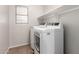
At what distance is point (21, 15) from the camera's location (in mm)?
3877

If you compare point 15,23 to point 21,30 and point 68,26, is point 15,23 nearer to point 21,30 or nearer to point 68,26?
point 21,30

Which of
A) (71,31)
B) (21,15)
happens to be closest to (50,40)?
(71,31)

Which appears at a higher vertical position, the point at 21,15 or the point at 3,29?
the point at 21,15

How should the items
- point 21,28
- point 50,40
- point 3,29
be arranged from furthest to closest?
point 21,28
point 3,29
point 50,40

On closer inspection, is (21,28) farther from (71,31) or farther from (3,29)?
(71,31)

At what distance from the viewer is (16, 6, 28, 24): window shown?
3.75 metres

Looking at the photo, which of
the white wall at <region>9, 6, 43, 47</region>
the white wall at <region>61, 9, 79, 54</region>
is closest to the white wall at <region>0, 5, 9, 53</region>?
the white wall at <region>9, 6, 43, 47</region>

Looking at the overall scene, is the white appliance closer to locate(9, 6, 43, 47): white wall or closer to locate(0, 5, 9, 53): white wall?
locate(0, 5, 9, 53): white wall

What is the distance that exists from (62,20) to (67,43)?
0.59m

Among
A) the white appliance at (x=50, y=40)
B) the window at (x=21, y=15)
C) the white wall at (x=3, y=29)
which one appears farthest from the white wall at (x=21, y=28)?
the white appliance at (x=50, y=40)

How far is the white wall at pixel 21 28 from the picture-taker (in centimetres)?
353

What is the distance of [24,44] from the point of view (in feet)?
12.9

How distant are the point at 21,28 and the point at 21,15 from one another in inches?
24.1
